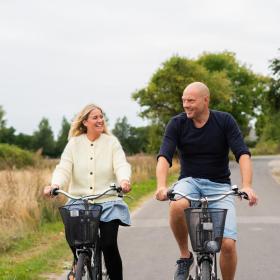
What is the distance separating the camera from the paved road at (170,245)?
8.05 m

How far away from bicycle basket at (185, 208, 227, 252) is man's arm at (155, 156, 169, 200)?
0.36m

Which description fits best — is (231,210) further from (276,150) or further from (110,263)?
(276,150)

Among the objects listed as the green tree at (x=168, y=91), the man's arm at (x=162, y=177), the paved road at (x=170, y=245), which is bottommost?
the paved road at (x=170, y=245)

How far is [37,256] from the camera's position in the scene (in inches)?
361

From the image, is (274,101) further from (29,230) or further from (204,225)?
(204,225)

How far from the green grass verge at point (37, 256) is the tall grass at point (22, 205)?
0.56 ft

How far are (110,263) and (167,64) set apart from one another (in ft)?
156

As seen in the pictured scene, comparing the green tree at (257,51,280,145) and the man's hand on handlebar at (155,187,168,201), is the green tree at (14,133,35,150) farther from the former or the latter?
the man's hand on handlebar at (155,187,168,201)

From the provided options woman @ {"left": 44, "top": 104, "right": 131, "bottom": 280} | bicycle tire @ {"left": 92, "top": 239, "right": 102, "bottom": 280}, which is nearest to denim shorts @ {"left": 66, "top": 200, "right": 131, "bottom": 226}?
woman @ {"left": 44, "top": 104, "right": 131, "bottom": 280}

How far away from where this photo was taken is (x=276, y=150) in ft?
287

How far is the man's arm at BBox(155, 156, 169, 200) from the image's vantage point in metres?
5.16

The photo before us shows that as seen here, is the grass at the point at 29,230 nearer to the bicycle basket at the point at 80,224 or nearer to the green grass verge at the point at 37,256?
the green grass verge at the point at 37,256

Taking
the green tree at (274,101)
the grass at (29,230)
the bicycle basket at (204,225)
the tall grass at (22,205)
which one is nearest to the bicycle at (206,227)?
the bicycle basket at (204,225)

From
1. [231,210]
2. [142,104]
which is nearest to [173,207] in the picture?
[231,210]
